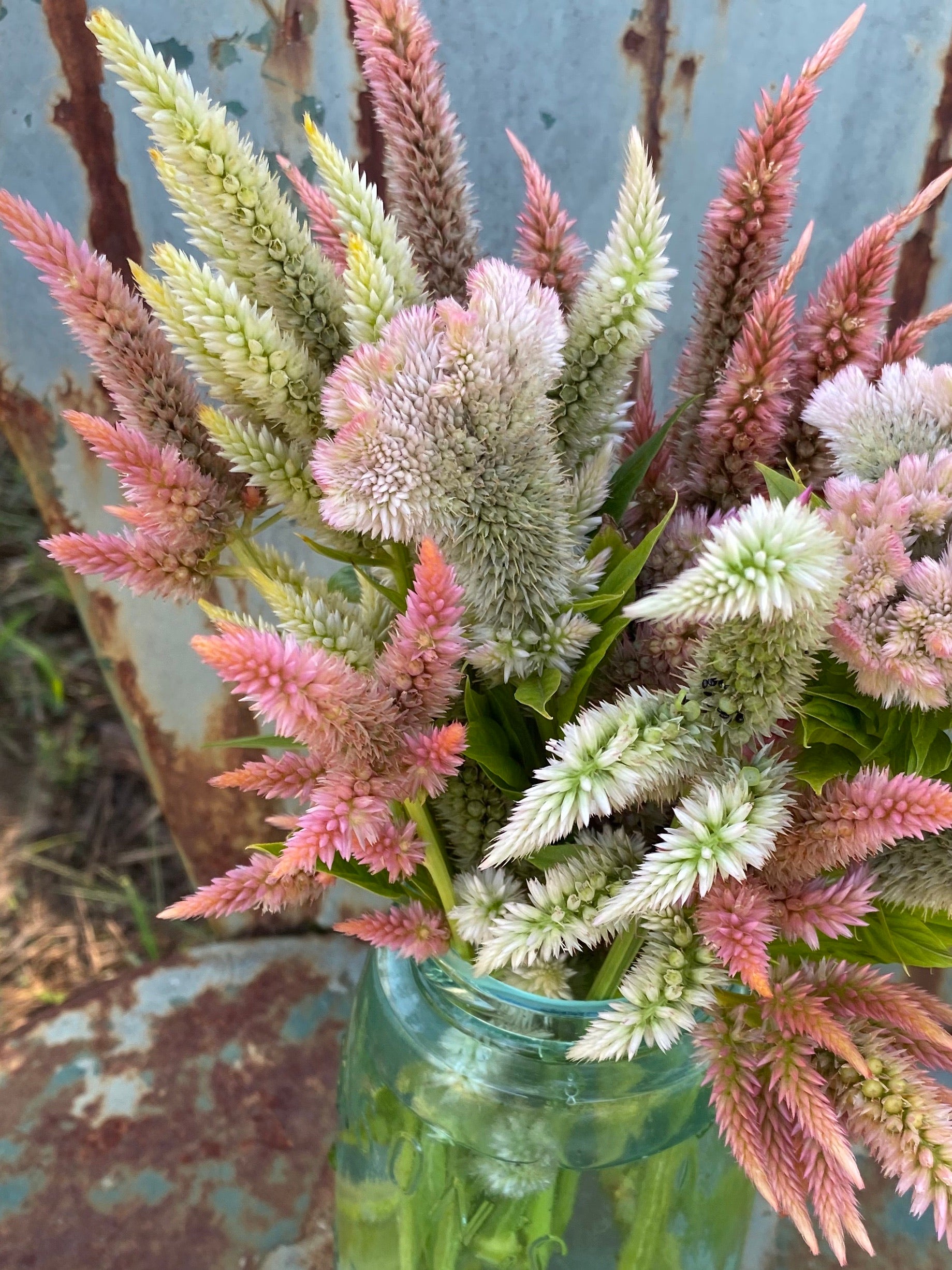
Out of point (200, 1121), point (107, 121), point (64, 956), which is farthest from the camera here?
point (64, 956)

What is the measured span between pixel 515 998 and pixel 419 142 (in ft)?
1.01

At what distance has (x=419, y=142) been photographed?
12.7 inches

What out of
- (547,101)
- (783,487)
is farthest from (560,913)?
(547,101)

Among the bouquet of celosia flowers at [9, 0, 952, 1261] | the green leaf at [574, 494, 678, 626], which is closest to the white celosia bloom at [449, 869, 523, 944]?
the bouquet of celosia flowers at [9, 0, 952, 1261]

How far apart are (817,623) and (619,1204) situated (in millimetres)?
302

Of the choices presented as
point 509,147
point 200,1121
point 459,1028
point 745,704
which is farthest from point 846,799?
point 200,1121

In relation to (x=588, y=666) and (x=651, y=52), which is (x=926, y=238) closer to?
(x=651, y=52)

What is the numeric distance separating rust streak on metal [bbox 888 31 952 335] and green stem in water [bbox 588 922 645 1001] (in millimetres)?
381

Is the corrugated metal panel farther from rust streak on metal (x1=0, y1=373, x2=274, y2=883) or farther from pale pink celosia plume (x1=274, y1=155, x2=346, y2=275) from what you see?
pale pink celosia plume (x1=274, y1=155, x2=346, y2=275)

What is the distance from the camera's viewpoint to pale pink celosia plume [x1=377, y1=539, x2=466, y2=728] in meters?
0.26

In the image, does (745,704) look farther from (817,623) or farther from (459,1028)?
(459,1028)

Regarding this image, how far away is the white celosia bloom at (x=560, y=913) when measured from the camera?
31 centimetres

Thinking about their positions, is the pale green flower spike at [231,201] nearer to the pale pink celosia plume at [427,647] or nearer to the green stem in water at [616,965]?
the pale pink celosia plume at [427,647]

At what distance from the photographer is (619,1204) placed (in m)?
0.43
